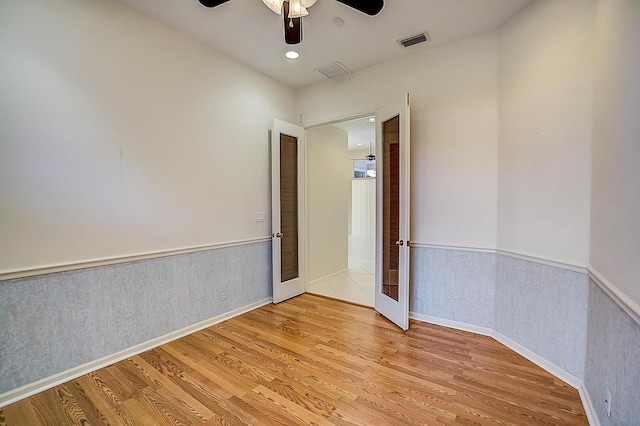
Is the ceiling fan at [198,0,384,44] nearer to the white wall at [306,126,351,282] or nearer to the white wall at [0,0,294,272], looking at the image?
the white wall at [0,0,294,272]

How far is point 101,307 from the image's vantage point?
229cm

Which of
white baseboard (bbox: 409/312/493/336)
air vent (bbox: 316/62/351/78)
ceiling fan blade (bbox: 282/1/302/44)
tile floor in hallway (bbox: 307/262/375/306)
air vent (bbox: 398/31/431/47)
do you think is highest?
air vent (bbox: 398/31/431/47)

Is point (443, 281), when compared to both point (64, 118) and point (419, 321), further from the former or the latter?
point (64, 118)

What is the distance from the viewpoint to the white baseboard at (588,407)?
164 cm

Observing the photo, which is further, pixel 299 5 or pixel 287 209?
Answer: pixel 287 209

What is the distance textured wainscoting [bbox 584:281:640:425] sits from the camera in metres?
1.25

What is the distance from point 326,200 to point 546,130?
3.22 metres

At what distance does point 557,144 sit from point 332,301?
288 centimetres

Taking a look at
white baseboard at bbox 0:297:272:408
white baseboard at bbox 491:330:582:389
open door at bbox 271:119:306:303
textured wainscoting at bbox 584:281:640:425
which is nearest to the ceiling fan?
open door at bbox 271:119:306:303

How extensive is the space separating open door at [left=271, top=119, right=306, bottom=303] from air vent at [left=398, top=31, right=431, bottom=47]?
166 centimetres

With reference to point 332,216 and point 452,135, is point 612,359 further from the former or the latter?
point 332,216

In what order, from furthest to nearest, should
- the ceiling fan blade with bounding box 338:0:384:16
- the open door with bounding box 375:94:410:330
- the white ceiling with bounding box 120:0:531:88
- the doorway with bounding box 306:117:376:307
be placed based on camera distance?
the doorway with bounding box 306:117:376:307 < the open door with bounding box 375:94:410:330 < the white ceiling with bounding box 120:0:531:88 < the ceiling fan blade with bounding box 338:0:384:16

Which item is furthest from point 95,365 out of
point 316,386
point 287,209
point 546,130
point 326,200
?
point 546,130

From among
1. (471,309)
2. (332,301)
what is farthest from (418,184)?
(332,301)
